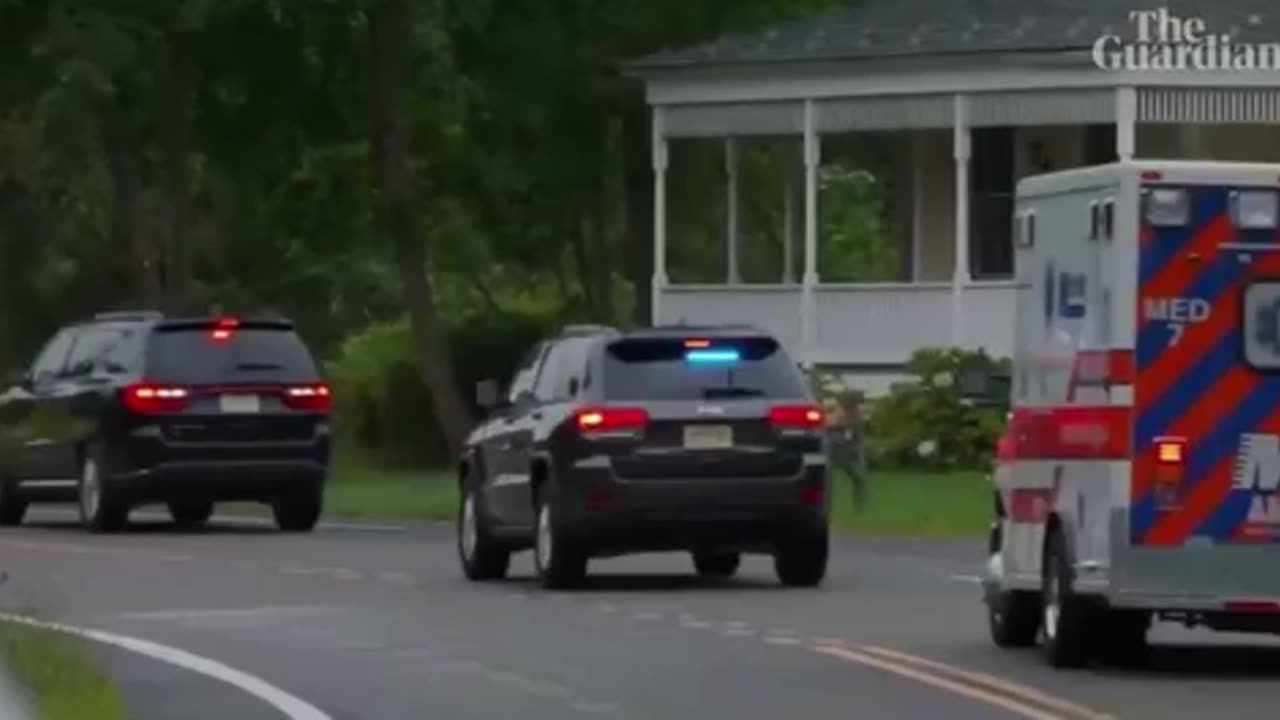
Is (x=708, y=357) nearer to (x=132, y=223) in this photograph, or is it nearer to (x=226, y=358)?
(x=226, y=358)

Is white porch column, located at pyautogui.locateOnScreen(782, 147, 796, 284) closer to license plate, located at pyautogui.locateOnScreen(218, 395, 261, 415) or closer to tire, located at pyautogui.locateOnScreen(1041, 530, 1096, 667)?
license plate, located at pyautogui.locateOnScreen(218, 395, 261, 415)

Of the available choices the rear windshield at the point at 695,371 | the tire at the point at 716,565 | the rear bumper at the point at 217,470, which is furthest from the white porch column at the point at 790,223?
the rear windshield at the point at 695,371

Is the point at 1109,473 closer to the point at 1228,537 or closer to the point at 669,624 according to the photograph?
the point at 1228,537

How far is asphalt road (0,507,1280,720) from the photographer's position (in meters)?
17.9

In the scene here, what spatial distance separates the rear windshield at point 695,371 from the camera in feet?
86.3

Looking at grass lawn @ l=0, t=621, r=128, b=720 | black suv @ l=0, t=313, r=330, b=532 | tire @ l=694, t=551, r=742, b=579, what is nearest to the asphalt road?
tire @ l=694, t=551, r=742, b=579

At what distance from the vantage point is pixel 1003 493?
21.5m

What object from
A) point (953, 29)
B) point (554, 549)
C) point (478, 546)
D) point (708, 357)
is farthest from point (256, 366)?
point (953, 29)

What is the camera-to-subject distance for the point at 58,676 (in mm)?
17062

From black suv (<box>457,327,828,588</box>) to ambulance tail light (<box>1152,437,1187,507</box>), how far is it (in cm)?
704

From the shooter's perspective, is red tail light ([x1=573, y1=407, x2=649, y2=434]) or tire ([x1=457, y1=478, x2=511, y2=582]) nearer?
red tail light ([x1=573, y1=407, x2=649, y2=434])

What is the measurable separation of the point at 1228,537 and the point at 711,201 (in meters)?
39.0

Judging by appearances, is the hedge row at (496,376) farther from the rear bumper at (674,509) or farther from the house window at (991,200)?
the rear bumper at (674,509)

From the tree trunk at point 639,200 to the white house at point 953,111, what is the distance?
2291 mm
